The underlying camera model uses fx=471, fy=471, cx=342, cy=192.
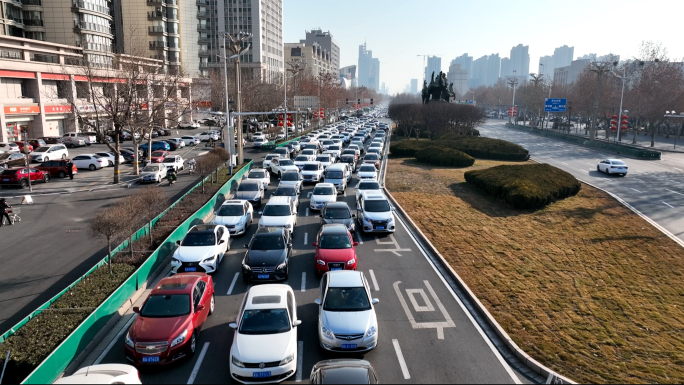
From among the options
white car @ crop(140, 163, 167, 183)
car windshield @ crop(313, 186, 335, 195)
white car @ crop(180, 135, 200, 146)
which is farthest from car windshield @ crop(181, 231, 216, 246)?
white car @ crop(180, 135, 200, 146)

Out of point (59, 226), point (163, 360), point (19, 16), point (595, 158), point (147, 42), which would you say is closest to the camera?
point (163, 360)

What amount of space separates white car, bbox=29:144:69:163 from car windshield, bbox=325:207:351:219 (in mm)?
32264

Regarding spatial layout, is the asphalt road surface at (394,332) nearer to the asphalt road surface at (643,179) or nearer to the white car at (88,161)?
the asphalt road surface at (643,179)

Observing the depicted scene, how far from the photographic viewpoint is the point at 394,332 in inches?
471

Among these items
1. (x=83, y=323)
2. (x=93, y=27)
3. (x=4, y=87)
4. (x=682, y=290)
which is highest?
(x=93, y=27)

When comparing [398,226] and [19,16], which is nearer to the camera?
[398,226]

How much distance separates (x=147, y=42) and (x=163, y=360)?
86.7m

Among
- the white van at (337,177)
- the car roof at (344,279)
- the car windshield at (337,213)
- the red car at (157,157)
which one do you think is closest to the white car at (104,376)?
the car roof at (344,279)

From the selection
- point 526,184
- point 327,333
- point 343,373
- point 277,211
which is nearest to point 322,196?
point 277,211

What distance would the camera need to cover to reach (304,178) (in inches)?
1293

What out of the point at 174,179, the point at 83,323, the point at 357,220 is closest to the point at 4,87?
the point at 174,179

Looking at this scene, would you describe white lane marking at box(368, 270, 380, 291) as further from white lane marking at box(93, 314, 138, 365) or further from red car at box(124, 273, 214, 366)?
white lane marking at box(93, 314, 138, 365)

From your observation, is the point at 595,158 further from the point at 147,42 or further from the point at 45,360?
the point at 147,42

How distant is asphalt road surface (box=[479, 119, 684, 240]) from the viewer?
26.0 meters
